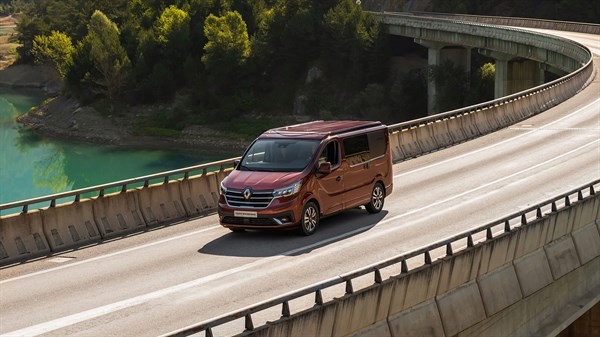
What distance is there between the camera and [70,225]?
21.5 meters

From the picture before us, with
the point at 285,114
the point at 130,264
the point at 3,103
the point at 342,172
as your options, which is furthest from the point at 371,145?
the point at 3,103

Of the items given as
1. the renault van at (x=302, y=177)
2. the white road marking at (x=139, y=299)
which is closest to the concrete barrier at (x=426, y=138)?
the renault van at (x=302, y=177)

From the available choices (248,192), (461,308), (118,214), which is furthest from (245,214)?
(461,308)

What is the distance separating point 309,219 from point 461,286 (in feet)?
14.6

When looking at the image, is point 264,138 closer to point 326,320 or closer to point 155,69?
point 326,320

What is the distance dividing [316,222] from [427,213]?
12.8ft

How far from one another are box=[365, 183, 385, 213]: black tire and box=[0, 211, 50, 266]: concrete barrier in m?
7.50

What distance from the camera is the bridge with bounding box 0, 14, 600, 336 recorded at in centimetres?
1565

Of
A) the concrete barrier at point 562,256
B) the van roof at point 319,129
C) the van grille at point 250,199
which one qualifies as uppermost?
the van roof at point 319,129

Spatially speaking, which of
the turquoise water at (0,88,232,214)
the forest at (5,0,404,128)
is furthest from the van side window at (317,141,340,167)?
the forest at (5,0,404,128)

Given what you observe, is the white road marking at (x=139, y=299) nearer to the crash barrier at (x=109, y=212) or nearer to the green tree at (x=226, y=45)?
the crash barrier at (x=109, y=212)

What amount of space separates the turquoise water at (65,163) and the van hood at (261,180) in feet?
197

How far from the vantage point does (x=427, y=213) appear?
24297 millimetres

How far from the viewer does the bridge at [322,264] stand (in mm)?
15648
